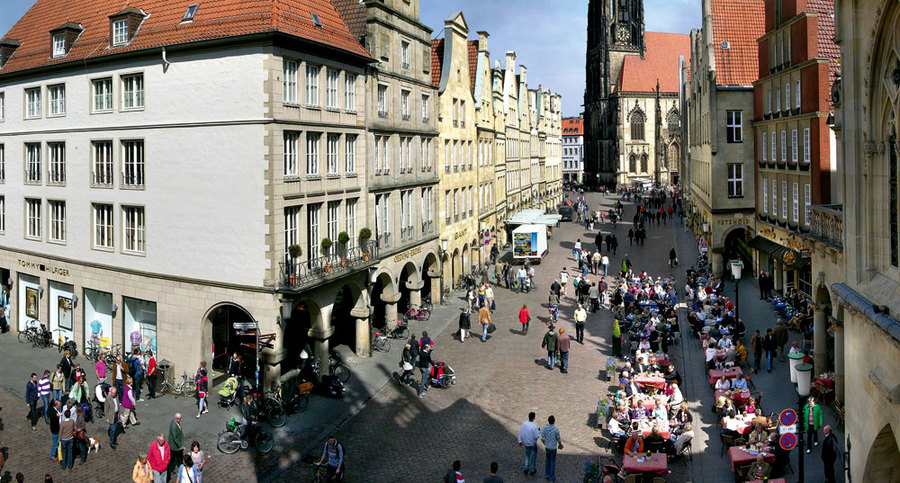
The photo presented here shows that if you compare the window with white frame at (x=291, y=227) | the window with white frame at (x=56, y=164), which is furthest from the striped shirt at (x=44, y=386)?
the window with white frame at (x=56, y=164)

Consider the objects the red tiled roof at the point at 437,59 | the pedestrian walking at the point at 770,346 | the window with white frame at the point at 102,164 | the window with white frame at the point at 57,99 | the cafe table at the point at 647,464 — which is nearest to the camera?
the cafe table at the point at 647,464

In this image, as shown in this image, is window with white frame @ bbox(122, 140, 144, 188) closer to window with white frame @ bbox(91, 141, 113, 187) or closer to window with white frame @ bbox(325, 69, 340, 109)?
window with white frame @ bbox(91, 141, 113, 187)

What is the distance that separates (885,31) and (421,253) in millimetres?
26218

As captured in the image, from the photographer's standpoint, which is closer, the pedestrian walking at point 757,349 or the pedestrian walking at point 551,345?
the pedestrian walking at point 757,349

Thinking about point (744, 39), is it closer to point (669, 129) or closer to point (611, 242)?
point (611, 242)

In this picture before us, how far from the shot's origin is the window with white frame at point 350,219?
27.9m

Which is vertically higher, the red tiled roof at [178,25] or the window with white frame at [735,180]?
the red tiled roof at [178,25]

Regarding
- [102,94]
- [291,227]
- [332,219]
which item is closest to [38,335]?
[102,94]

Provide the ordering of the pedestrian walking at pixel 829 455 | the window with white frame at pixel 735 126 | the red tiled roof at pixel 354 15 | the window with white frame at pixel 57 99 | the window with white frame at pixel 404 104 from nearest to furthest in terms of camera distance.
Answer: the pedestrian walking at pixel 829 455, the window with white frame at pixel 57 99, the red tiled roof at pixel 354 15, the window with white frame at pixel 404 104, the window with white frame at pixel 735 126

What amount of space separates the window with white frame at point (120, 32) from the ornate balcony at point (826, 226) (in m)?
23.3

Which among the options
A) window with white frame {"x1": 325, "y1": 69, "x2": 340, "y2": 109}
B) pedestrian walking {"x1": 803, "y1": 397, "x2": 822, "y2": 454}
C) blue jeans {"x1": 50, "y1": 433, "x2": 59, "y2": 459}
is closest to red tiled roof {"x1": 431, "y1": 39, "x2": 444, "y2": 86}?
window with white frame {"x1": 325, "y1": 69, "x2": 340, "y2": 109}

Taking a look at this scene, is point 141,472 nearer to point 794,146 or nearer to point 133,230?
point 133,230

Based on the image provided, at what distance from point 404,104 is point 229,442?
18690 mm

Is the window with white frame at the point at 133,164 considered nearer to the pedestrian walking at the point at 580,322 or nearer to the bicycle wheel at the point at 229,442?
the bicycle wheel at the point at 229,442
